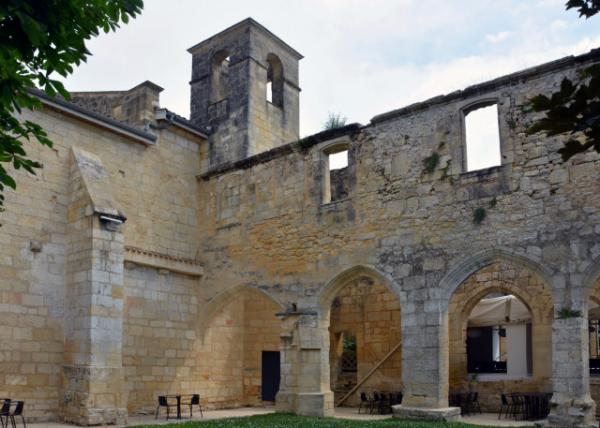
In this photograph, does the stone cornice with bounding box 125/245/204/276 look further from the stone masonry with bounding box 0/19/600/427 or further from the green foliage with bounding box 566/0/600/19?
the green foliage with bounding box 566/0/600/19

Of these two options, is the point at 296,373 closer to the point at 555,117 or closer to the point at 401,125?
the point at 401,125

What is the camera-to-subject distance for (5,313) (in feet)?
36.1

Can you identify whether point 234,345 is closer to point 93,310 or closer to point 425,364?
point 93,310

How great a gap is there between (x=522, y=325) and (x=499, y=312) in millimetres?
519

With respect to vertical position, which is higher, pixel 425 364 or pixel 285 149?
pixel 285 149

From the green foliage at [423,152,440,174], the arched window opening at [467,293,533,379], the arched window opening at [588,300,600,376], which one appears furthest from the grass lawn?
the arched window opening at [588,300,600,376]

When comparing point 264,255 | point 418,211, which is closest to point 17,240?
point 264,255

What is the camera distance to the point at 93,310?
1111 centimetres

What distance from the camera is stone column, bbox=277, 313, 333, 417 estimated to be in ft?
39.4

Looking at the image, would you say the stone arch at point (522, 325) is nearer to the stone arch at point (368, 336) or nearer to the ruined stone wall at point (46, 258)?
the stone arch at point (368, 336)

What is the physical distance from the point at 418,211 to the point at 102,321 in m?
5.50

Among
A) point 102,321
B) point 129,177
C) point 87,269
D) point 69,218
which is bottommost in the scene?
point 102,321

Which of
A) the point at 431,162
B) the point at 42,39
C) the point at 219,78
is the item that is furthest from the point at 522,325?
the point at 42,39

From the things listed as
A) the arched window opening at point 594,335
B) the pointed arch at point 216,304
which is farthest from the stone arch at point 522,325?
the pointed arch at point 216,304
